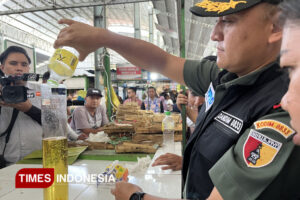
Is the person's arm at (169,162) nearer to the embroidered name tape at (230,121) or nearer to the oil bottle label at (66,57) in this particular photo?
the embroidered name tape at (230,121)

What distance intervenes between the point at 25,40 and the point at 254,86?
56.2 feet

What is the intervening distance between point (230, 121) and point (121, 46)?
675 millimetres

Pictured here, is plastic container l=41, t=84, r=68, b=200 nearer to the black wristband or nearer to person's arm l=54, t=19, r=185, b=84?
person's arm l=54, t=19, r=185, b=84

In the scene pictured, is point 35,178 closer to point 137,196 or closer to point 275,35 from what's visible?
point 137,196

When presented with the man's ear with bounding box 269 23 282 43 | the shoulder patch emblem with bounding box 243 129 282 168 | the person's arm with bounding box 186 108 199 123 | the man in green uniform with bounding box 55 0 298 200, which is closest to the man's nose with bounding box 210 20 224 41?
the man in green uniform with bounding box 55 0 298 200

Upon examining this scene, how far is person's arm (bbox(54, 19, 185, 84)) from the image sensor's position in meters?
0.81

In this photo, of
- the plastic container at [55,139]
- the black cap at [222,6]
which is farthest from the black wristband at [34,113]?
the black cap at [222,6]

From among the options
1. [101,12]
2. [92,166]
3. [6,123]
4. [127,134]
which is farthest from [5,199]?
[101,12]

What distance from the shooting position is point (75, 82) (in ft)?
23.2

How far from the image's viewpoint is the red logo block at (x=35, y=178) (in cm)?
71

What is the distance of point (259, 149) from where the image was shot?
0.51m

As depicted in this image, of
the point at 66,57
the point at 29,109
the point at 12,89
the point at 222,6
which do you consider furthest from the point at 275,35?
the point at 29,109

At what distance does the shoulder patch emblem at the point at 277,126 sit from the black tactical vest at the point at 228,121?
0.21 feet

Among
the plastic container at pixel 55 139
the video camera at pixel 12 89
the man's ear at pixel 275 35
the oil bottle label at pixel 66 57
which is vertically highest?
the oil bottle label at pixel 66 57
